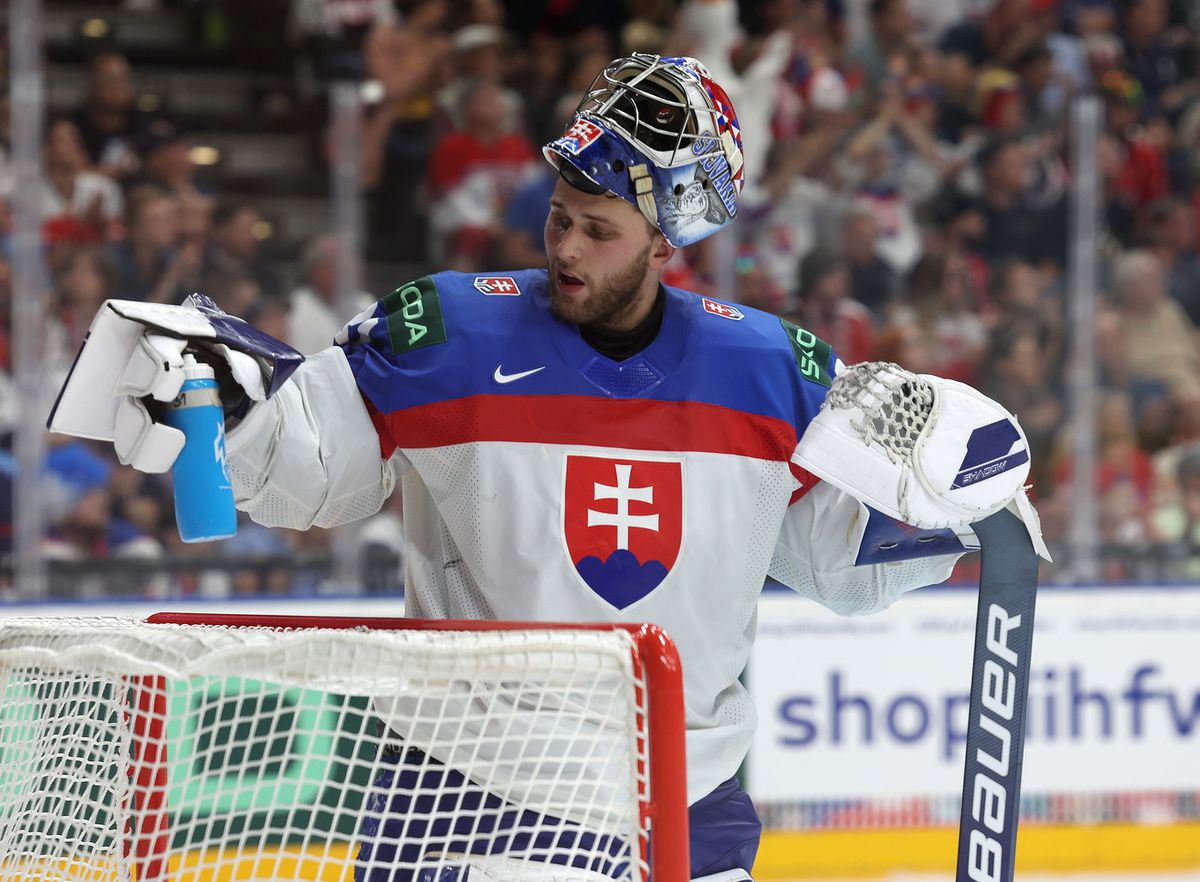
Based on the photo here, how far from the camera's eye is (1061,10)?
6406 mm

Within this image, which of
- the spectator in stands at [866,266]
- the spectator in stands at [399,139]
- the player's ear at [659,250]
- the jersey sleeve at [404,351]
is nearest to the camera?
the jersey sleeve at [404,351]

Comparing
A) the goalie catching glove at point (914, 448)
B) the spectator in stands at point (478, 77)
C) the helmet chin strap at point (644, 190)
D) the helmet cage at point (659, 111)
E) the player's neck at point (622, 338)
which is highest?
the spectator in stands at point (478, 77)

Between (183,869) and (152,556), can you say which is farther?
(152,556)

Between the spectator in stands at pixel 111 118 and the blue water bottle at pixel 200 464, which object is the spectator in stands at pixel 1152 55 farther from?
the blue water bottle at pixel 200 464

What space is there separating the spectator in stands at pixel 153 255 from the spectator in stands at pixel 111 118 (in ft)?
0.55

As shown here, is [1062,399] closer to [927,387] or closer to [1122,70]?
[1122,70]

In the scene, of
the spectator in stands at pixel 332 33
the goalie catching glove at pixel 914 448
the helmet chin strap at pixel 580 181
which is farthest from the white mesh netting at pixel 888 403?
the spectator in stands at pixel 332 33

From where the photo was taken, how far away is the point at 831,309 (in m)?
5.22

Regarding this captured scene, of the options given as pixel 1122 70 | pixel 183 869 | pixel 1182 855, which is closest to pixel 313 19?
pixel 1122 70

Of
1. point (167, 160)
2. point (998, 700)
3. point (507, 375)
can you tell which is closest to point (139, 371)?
point (507, 375)

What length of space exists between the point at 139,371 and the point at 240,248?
304cm

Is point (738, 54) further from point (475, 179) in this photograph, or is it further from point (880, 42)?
point (475, 179)

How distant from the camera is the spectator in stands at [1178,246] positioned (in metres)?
5.32

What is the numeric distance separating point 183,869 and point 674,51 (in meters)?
4.72
